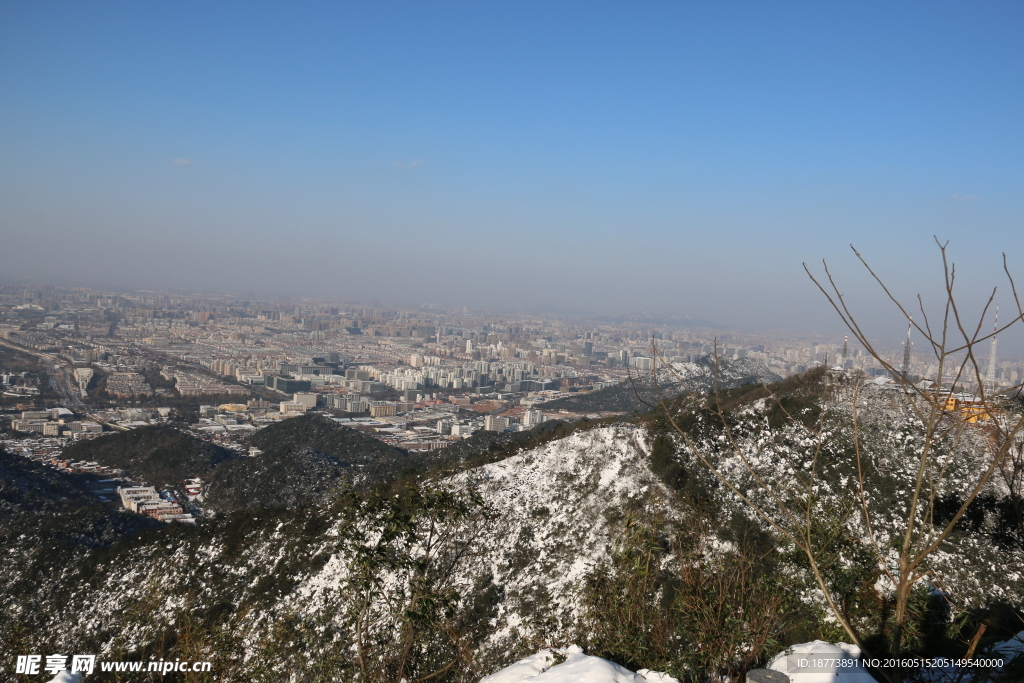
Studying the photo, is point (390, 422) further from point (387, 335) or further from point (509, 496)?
point (387, 335)

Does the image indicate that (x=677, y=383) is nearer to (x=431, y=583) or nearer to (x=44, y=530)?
(x=44, y=530)

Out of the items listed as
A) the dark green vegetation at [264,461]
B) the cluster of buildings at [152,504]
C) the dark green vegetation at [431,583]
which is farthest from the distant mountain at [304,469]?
the cluster of buildings at [152,504]

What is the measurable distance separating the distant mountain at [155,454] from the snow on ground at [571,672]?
78.7ft

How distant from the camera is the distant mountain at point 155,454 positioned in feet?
83.8

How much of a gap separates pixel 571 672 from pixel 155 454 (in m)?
28.6

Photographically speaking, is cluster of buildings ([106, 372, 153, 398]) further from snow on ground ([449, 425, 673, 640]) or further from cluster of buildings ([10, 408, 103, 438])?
snow on ground ([449, 425, 673, 640])

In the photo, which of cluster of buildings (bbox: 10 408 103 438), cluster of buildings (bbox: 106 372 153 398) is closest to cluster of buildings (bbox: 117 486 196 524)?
cluster of buildings (bbox: 10 408 103 438)

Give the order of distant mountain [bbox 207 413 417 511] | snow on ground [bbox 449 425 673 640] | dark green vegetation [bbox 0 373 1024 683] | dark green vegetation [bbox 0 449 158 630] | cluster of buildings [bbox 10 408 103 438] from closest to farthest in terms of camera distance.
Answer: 1. dark green vegetation [bbox 0 373 1024 683]
2. snow on ground [bbox 449 425 673 640]
3. dark green vegetation [bbox 0 449 158 630]
4. distant mountain [bbox 207 413 417 511]
5. cluster of buildings [bbox 10 408 103 438]

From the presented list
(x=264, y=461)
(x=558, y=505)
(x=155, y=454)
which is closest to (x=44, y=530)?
(x=264, y=461)

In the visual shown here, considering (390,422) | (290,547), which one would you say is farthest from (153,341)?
(290,547)

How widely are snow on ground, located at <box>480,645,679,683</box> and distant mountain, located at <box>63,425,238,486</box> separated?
23973 millimetres

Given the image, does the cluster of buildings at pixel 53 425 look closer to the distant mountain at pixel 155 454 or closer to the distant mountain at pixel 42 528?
the distant mountain at pixel 155 454

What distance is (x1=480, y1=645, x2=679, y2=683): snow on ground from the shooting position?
11.1 feet

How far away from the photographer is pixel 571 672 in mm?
3508
